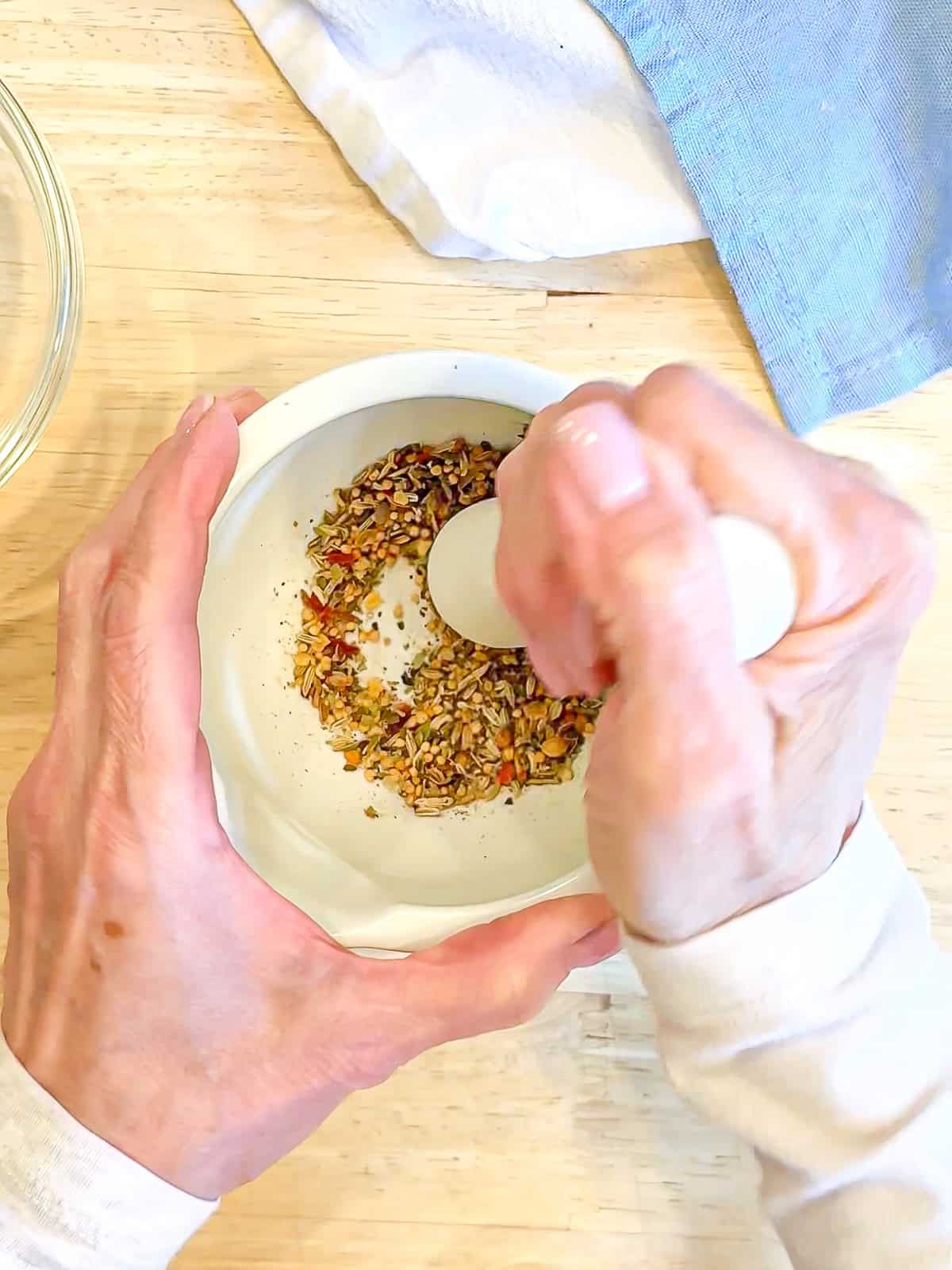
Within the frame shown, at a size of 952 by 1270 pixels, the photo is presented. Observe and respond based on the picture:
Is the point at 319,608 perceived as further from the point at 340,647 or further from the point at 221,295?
the point at 221,295

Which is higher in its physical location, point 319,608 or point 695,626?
point 695,626

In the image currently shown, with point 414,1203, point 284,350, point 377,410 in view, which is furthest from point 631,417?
point 414,1203

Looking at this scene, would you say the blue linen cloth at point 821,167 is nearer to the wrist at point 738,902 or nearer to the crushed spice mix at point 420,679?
the crushed spice mix at point 420,679

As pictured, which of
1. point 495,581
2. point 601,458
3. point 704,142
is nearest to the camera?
point 601,458

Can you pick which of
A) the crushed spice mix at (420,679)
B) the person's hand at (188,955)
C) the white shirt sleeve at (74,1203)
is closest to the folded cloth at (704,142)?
the crushed spice mix at (420,679)

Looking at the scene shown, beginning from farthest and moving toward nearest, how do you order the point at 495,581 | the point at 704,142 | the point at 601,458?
1. the point at 704,142
2. the point at 495,581
3. the point at 601,458

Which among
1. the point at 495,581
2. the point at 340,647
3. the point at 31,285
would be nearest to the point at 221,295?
the point at 31,285

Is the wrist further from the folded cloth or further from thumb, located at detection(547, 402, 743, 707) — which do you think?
the folded cloth
